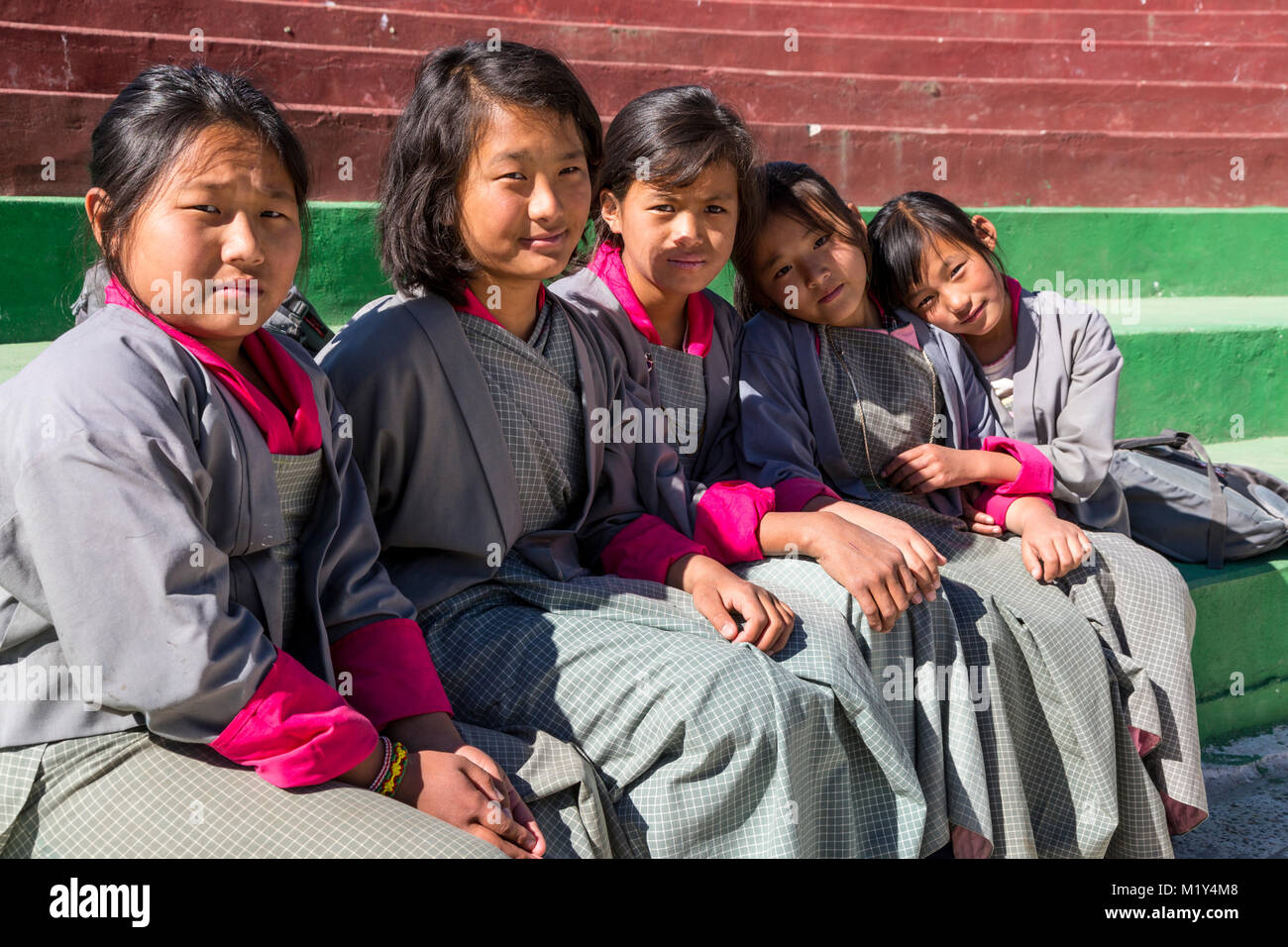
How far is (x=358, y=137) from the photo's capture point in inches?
167

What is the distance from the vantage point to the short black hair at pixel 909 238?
2.78m

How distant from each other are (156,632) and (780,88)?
168 inches

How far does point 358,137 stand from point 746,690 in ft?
9.91

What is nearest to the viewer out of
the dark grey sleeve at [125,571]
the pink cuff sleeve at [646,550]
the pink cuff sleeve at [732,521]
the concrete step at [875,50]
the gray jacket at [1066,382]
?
the dark grey sleeve at [125,571]

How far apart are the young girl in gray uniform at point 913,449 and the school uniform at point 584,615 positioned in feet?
1.31

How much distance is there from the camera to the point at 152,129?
67.4 inches

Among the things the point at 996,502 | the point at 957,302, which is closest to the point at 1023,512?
the point at 996,502

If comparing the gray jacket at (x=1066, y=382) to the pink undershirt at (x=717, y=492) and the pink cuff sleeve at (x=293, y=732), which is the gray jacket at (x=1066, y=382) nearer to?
the pink undershirt at (x=717, y=492)

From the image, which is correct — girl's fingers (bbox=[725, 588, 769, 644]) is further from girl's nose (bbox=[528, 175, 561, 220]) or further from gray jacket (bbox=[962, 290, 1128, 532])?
gray jacket (bbox=[962, 290, 1128, 532])

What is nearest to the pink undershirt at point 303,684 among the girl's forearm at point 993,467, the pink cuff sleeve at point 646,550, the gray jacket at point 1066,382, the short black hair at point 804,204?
the pink cuff sleeve at point 646,550

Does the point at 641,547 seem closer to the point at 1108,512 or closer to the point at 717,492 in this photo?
the point at 717,492

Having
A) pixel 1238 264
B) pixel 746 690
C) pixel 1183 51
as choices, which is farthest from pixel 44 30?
pixel 1183 51

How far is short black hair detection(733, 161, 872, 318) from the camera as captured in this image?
265cm

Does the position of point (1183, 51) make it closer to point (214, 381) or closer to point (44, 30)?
point (44, 30)
